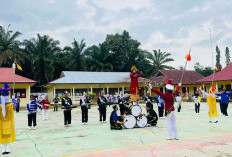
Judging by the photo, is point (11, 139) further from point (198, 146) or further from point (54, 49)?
point (54, 49)

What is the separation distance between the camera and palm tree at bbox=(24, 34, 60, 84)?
36.5m

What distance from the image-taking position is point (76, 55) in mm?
41625

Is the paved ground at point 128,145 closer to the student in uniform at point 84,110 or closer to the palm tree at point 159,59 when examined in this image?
the student in uniform at point 84,110

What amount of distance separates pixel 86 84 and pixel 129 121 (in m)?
21.4

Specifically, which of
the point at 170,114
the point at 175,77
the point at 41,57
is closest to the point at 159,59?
the point at 175,77

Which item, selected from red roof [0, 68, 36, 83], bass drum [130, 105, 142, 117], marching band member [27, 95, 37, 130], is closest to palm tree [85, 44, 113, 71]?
red roof [0, 68, 36, 83]

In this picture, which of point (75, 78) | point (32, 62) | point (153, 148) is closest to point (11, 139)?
point (153, 148)

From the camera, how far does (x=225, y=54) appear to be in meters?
51.2

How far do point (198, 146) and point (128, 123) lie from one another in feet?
11.7

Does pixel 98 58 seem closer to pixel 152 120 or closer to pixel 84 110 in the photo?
pixel 84 110

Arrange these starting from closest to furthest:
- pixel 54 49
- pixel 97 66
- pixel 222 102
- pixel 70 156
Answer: pixel 70 156, pixel 222 102, pixel 54 49, pixel 97 66

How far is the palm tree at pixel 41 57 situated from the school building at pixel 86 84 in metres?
5.85

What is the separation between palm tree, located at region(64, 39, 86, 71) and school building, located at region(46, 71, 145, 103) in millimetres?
8981

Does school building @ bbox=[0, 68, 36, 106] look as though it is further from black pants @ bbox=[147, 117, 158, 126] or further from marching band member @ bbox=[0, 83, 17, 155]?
marching band member @ bbox=[0, 83, 17, 155]
